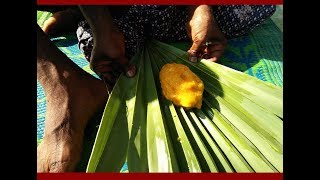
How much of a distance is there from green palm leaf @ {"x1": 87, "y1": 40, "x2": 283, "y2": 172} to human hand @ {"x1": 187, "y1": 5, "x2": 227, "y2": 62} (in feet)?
0.76

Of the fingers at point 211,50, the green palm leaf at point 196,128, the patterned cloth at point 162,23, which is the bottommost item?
the green palm leaf at point 196,128

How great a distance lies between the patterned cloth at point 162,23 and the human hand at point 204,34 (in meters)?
0.14

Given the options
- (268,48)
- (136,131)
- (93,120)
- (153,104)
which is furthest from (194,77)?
(268,48)

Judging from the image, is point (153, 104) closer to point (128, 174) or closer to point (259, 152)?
point (128, 174)

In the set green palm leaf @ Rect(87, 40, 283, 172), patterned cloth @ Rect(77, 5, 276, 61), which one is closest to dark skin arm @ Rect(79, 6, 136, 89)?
green palm leaf @ Rect(87, 40, 283, 172)

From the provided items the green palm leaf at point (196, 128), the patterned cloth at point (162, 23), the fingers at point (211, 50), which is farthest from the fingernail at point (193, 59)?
the patterned cloth at point (162, 23)

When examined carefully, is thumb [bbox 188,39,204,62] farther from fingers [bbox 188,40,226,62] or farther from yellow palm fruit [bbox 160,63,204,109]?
yellow palm fruit [bbox 160,63,204,109]

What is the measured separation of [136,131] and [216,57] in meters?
0.70

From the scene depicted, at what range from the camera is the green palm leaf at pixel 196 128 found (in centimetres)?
123

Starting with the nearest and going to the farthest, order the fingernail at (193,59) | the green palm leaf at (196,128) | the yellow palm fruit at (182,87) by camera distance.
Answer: the green palm leaf at (196,128) < the yellow palm fruit at (182,87) < the fingernail at (193,59)

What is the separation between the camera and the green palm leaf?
123cm

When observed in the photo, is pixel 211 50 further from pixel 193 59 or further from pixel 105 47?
pixel 105 47

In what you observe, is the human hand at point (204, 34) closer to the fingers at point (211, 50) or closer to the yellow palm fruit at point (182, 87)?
the fingers at point (211, 50)

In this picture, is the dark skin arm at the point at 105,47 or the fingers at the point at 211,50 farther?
the fingers at the point at 211,50
